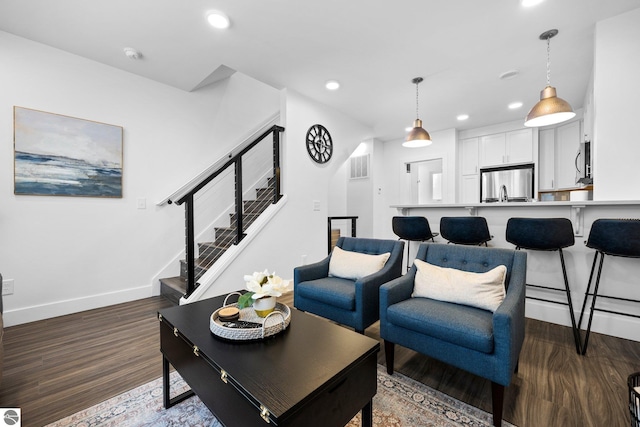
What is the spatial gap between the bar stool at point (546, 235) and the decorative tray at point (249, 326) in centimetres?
222

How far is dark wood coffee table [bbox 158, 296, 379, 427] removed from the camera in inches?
34.4

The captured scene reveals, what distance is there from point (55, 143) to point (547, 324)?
203 inches

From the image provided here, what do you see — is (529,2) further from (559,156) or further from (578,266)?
(559,156)

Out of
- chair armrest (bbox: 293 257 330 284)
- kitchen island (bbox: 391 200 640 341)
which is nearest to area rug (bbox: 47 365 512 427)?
chair armrest (bbox: 293 257 330 284)

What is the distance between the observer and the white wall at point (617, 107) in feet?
7.39

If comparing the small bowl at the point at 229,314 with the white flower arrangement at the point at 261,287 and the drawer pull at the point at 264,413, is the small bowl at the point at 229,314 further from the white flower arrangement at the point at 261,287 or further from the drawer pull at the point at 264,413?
the drawer pull at the point at 264,413

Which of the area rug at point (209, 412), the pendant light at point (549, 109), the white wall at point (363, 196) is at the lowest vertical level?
the area rug at point (209, 412)

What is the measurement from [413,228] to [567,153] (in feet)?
12.2

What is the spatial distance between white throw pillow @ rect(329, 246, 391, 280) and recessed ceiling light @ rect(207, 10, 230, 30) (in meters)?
2.31

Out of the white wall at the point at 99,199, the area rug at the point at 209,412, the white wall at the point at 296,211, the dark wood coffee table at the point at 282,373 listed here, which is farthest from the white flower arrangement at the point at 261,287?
the white wall at the point at 99,199

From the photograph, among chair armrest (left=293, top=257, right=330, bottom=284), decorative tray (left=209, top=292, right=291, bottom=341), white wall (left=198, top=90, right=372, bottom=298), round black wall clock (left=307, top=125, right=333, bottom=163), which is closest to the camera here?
decorative tray (left=209, top=292, right=291, bottom=341)

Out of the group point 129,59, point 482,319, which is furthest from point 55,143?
point 482,319

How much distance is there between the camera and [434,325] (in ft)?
5.12

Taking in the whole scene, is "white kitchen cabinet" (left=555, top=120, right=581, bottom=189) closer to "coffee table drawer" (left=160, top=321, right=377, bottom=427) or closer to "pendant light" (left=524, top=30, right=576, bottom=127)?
"pendant light" (left=524, top=30, right=576, bottom=127)
